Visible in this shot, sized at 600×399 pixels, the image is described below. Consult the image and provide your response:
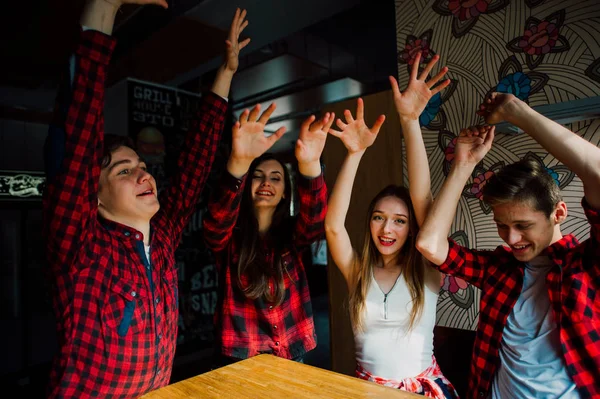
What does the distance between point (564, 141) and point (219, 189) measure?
111 centimetres

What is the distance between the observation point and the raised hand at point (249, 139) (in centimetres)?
153

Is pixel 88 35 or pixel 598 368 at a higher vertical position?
pixel 88 35

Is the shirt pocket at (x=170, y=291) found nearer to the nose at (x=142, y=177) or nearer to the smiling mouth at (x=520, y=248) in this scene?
the nose at (x=142, y=177)

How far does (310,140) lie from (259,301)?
652 millimetres

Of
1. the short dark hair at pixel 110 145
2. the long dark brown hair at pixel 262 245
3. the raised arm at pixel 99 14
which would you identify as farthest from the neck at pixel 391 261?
the raised arm at pixel 99 14

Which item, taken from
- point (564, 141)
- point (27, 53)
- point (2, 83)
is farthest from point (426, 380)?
point (2, 83)

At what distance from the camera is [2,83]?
439cm

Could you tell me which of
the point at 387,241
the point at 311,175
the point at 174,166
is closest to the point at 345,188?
the point at 311,175

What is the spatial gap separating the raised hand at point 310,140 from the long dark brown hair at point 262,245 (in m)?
0.20

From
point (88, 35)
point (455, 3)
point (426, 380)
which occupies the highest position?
point (455, 3)

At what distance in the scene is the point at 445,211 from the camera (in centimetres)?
140

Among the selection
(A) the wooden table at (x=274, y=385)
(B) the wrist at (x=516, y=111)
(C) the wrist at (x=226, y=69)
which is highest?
(C) the wrist at (x=226, y=69)

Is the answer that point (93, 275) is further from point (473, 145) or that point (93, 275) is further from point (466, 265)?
point (473, 145)

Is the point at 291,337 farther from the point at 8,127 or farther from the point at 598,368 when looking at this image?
the point at 8,127
